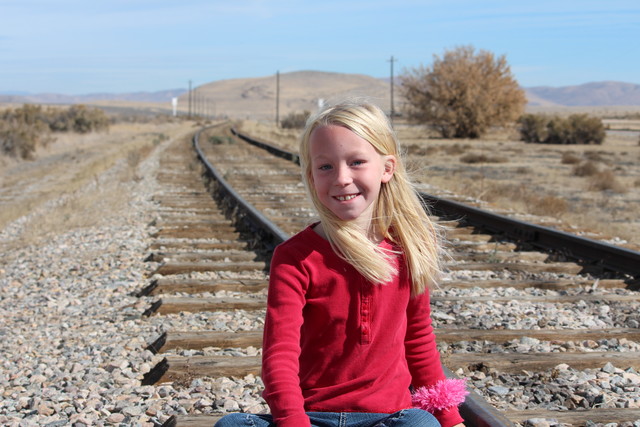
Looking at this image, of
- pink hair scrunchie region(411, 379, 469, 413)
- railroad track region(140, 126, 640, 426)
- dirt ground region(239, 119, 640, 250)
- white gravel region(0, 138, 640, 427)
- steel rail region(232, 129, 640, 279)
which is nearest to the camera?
pink hair scrunchie region(411, 379, 469, 413)

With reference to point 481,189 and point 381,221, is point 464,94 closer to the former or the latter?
point 481,189

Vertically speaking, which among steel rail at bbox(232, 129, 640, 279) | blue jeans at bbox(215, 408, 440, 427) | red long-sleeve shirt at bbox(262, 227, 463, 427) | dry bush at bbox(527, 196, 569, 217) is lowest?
dry bush at bbox(527, 196, 569, 217)

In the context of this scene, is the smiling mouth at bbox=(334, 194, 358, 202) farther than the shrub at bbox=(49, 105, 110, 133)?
No

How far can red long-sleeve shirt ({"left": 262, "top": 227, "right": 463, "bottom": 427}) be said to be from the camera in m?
2.13

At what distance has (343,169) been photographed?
2188 mm

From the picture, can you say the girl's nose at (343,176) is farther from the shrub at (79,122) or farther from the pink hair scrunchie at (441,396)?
the shrub at (79,122)

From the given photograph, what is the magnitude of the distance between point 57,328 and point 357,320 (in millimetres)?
3381

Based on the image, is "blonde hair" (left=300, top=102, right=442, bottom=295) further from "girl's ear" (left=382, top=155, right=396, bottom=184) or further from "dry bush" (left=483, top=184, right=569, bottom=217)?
Result: "dry bush" (left=483, top=184, right=569, bottom=217)

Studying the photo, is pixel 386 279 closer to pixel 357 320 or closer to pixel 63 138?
pixel 357 320

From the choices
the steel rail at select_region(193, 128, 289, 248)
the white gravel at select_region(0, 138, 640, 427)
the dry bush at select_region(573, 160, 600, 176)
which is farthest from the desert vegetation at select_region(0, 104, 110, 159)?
the white gravel at select_region(0, 138, 640, 427)

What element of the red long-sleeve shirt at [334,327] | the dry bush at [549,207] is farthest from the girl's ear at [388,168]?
the dry bush at [549,207]

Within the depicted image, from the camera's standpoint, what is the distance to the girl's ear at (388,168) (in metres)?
2.31

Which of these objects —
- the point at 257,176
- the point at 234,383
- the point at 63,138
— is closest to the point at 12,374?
the point at 234,383

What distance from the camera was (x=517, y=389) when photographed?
11.8 ft
